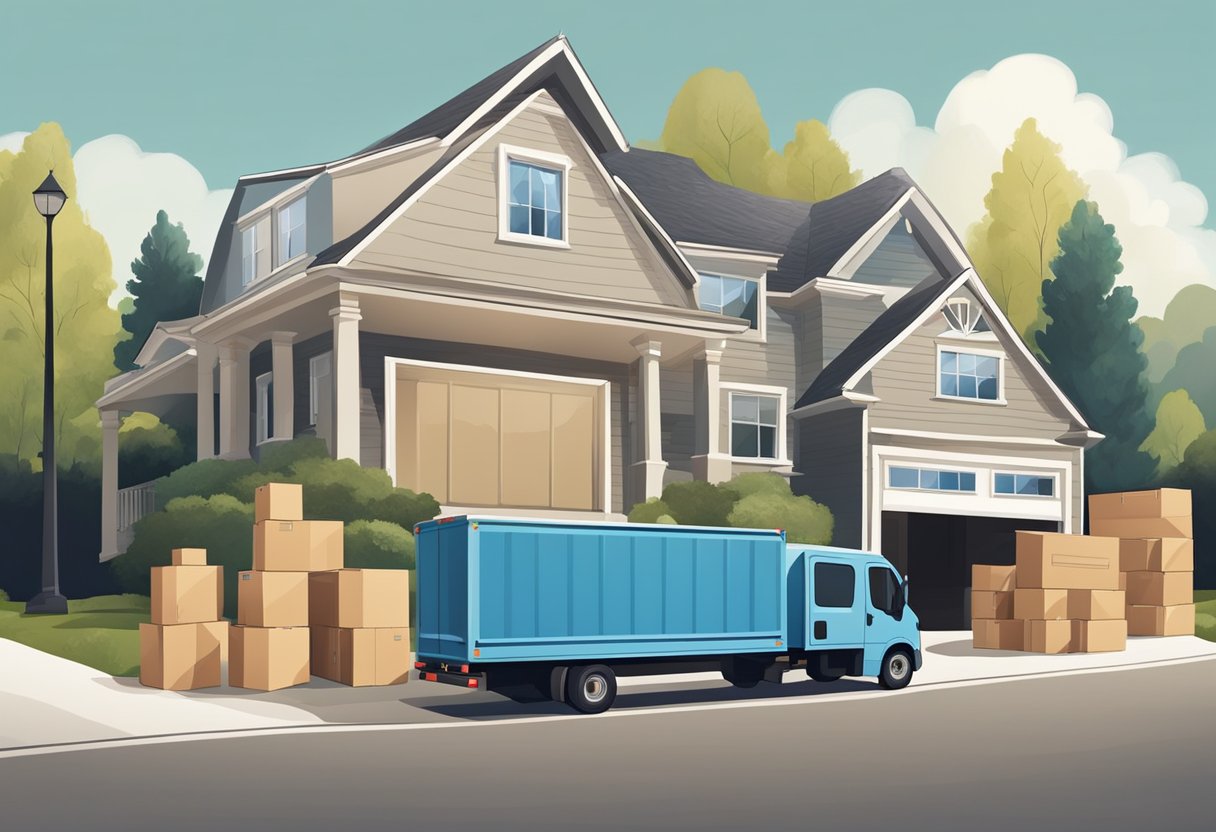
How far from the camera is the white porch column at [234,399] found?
28647mm

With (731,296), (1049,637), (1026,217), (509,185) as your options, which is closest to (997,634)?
(1049,637)

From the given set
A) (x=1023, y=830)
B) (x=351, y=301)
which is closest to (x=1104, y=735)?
(x=1023, y=830)

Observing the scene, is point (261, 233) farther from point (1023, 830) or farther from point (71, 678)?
point (1023, 830)

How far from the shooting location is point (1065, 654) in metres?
25.9

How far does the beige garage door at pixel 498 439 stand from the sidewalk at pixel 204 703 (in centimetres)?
873

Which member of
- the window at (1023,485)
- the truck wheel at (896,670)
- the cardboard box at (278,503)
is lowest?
the truck wheel at (896,670)

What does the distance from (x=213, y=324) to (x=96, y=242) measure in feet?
119

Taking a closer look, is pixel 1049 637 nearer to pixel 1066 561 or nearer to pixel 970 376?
pixel 1066 561

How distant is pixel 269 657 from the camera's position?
57.1 ft

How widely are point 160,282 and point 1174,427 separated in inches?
1867

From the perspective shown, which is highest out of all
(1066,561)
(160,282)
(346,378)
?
(160,282)

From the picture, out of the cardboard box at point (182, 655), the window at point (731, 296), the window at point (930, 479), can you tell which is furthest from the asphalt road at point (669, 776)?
the window at point (731, 296)

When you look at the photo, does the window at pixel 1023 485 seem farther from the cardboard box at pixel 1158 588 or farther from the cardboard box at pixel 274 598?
the cardboard box at pixel 274 598

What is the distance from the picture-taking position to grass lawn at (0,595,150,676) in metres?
20.1
